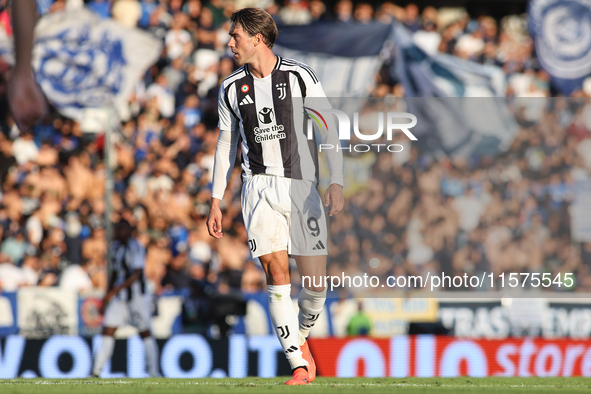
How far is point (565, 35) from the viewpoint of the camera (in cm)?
1509

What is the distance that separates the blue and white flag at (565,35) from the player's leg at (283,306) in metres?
11.5

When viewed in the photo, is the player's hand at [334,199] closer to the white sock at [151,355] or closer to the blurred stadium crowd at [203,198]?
the white sock at [151,355]

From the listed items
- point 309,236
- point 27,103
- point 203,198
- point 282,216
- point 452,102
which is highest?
point 27,103

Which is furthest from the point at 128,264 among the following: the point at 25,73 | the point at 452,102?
the point at 452,102

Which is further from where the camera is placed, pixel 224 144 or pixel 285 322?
pixel 224 144

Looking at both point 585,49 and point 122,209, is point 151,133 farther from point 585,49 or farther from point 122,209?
point 585,49

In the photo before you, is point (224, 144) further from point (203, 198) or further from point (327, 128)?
point (203, 198)

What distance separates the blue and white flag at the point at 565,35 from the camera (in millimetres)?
15039

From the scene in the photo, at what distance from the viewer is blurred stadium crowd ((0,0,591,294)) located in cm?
1136

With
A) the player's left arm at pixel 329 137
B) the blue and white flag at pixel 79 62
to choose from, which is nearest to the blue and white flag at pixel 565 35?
the blue and white flag at pixel 79 62

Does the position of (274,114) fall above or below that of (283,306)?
above

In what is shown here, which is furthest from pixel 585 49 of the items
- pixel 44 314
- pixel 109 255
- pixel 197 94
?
pixel 44 314

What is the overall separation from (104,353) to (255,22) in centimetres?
561

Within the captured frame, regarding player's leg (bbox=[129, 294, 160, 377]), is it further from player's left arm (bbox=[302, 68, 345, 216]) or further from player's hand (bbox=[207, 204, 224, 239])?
player's left arm (bbox=[302, 68, 345, 216])
